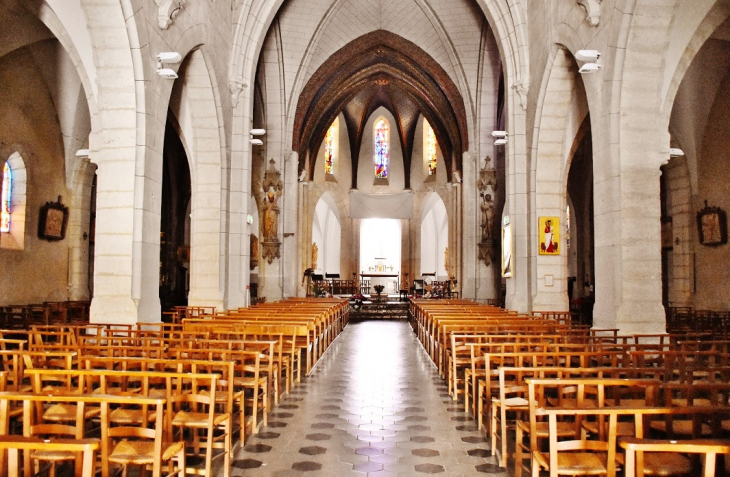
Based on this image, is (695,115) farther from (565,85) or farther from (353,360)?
(353,360)

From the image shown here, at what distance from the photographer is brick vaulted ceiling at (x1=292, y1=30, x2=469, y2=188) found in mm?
24406

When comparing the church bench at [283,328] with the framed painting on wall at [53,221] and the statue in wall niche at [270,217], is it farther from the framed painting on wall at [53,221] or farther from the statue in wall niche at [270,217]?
the statue in wall niche at [270,217]

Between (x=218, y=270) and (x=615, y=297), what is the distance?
343 inches

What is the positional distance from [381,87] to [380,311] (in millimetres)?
15720

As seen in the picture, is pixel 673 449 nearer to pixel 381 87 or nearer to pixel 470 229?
pixel 470 229

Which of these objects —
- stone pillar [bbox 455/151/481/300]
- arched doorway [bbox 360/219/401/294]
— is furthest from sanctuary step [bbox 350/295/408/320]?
arched doorway [bbox 360/219/401/294]

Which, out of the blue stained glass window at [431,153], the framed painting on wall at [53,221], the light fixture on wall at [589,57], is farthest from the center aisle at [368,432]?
the blue stained glass window at [431,153]

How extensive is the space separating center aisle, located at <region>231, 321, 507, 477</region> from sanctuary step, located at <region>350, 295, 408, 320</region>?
561 inches

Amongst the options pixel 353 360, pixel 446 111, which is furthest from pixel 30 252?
pixel 446 111

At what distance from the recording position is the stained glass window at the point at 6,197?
15.4m

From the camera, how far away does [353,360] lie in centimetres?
1123

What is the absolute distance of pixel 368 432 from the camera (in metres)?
5.87

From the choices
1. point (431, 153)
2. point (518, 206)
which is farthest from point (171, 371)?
point (431, 153)

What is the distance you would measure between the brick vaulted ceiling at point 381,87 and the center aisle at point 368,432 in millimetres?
16694
